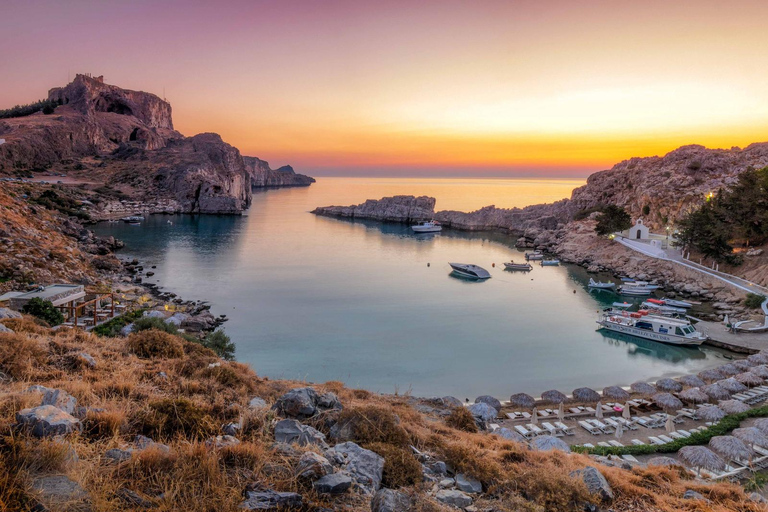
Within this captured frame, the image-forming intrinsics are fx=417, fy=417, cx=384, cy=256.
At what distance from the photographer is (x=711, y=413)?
12.7m

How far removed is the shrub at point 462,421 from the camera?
26.4ft

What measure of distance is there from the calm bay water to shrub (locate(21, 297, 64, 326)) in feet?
22.3

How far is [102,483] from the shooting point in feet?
11.4

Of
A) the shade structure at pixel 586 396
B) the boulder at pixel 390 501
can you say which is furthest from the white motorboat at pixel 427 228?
the boulder at pixel 390 501

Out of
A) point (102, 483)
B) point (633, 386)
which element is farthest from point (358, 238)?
point (102, 483)

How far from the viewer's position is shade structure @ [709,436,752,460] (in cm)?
1016

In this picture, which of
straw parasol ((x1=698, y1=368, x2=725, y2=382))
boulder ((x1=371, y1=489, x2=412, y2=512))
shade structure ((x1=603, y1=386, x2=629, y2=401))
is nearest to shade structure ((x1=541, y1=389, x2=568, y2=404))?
shade structure ((x1=603, y1=386, x2=629, y2=401))

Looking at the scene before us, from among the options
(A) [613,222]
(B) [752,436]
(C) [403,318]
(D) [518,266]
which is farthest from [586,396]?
(A) [613,222]

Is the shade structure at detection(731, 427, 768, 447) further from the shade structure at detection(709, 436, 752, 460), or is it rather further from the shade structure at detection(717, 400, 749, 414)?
the shade structure at detection(717, 400, 749, 414)

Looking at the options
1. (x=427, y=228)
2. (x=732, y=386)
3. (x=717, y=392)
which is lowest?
(x=717, y=392)

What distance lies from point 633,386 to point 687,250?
2751cm

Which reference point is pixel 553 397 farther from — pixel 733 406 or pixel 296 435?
pixel 296 435

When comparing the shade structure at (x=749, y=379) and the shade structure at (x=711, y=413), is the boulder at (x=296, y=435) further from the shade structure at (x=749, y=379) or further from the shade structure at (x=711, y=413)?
the shade structure at (x=749, y=379)

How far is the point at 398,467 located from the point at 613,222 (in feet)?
155
